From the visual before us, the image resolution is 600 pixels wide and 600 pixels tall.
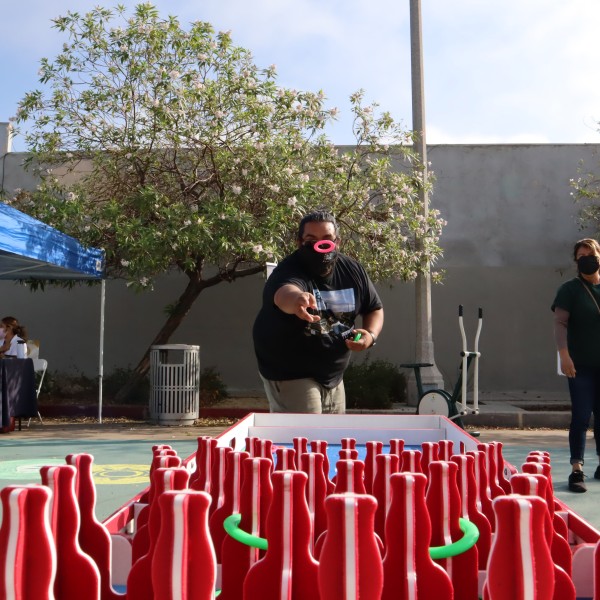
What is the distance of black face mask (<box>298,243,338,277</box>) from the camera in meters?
3.41

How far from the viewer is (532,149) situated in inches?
667

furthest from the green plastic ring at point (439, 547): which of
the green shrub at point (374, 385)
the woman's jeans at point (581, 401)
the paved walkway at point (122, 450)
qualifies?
the green shrub at point (374, 385)

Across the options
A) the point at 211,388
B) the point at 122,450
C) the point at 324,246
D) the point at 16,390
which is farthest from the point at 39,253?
the point at 324,246

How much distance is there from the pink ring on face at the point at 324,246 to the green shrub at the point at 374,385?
34.7ft

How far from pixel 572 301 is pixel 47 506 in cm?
573

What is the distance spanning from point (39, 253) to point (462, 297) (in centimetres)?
961

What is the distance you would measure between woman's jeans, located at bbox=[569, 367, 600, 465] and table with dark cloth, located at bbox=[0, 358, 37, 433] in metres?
7.66

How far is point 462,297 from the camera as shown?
16547mm

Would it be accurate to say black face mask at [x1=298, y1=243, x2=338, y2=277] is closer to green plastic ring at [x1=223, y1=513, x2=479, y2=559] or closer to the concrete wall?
green plastic ring at [x1=223, y1=513, x2=479, y2=559]

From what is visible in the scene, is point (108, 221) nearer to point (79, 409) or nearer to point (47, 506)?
point (79, 409)

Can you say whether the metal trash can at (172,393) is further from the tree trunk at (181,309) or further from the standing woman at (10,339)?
the standing woman at (10,339)

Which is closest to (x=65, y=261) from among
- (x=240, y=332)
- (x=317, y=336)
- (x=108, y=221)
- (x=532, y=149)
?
(x=108, y=221)

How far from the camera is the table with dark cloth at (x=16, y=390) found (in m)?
10.8

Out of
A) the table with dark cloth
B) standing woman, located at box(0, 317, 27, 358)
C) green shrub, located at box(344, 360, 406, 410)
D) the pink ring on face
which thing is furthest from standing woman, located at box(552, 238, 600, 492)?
standing woman, located at box(0, 317, 27, 358)
